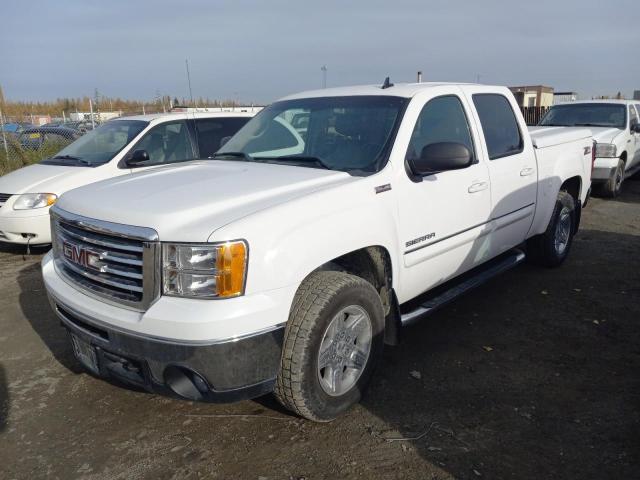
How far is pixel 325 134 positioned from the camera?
384 cm

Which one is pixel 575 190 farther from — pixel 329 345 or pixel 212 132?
pixel 212 132

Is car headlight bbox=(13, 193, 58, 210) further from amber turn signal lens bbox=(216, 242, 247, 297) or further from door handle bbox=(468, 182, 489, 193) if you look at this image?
door handle bbox=(468, 182, 489, 193)

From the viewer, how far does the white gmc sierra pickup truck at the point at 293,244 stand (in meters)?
2.49

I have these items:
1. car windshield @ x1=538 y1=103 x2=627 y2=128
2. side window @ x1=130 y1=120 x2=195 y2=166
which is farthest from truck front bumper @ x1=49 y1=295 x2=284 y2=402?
car windshield @ x1=538 y1=103 x2=627 y2=128

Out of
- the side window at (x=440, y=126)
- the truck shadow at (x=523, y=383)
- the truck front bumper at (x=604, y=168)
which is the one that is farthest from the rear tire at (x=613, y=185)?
the side window at (x=440, y=126)

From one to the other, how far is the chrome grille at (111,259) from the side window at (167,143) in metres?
4.05

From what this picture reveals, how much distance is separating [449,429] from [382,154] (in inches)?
67.8

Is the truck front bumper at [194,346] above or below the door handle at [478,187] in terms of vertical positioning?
below

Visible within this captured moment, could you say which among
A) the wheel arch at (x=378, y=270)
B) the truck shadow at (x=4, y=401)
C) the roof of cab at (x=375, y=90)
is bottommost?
the truck shadow at (x=4, y=401)

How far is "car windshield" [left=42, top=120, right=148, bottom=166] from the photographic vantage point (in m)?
6.92

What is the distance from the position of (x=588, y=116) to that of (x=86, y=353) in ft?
34.9

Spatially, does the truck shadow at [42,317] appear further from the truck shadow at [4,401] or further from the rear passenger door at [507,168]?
the rear passenger door at [507,168]

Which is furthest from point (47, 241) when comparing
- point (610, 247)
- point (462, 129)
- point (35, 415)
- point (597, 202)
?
point (597, 202)

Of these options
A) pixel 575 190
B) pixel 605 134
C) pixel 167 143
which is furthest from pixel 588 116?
pixel 167 143
